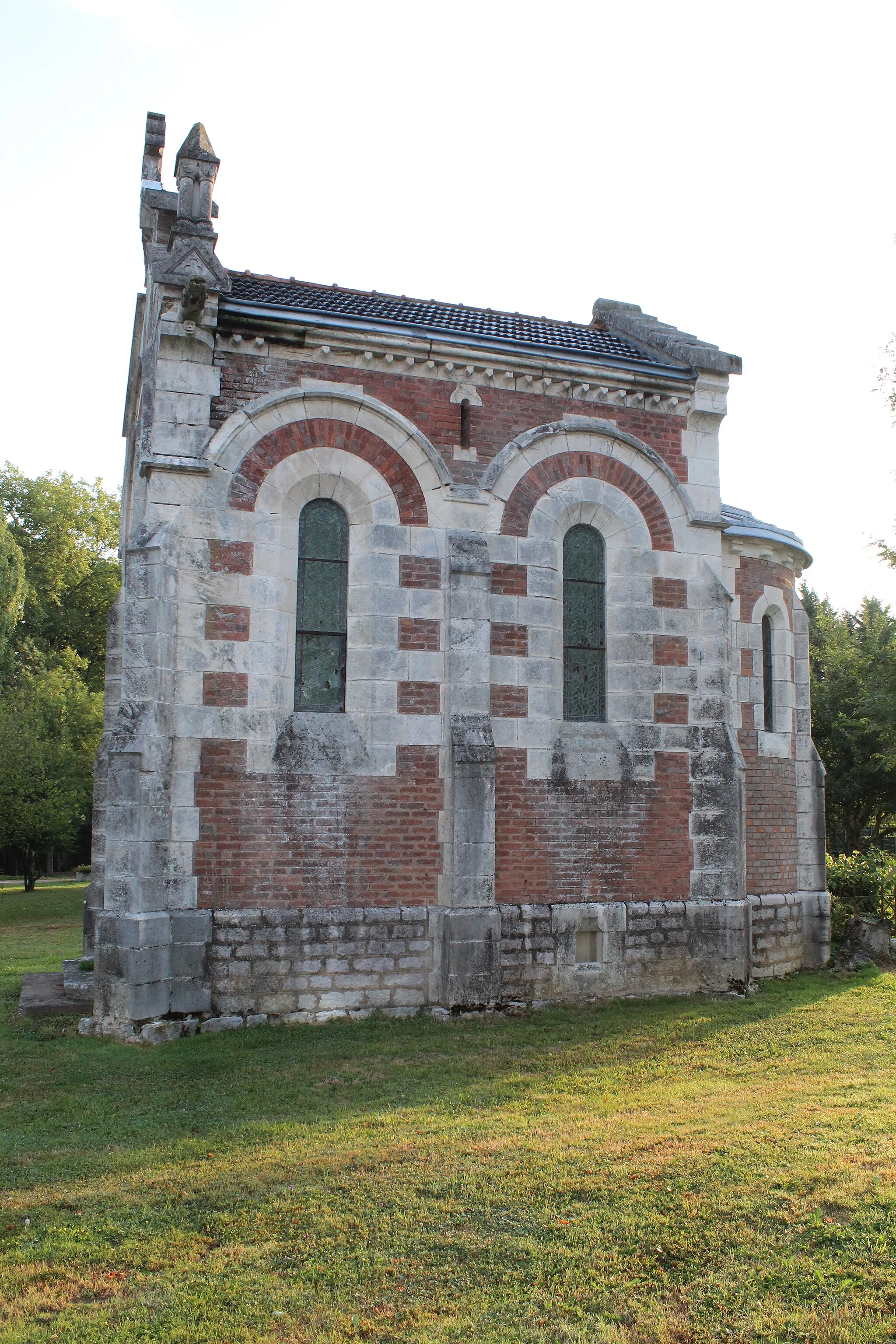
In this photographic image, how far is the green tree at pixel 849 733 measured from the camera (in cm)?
2519

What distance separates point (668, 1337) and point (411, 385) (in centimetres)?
1013

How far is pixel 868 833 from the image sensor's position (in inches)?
1216

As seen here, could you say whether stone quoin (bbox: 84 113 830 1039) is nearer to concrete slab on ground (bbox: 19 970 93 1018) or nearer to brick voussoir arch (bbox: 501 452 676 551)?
brick voussoir arch (bbox: 501 452 676 551)

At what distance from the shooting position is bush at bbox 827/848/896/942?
1675cm

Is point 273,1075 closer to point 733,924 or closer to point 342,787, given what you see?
point 342,787

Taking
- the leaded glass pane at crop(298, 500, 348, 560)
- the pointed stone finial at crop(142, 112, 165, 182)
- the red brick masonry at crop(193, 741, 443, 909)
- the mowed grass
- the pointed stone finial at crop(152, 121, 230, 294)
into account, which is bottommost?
the mowed grass

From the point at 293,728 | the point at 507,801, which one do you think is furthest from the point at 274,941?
the point at 507,801

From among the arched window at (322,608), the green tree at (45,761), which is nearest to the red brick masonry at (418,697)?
the arched window at (322,608)

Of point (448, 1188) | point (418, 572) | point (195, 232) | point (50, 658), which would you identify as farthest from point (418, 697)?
point (50, 658)

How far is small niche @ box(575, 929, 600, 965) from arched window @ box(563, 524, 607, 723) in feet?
8.60

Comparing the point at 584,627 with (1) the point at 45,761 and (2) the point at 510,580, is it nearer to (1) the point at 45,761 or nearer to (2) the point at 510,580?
(2) the point at 510,580

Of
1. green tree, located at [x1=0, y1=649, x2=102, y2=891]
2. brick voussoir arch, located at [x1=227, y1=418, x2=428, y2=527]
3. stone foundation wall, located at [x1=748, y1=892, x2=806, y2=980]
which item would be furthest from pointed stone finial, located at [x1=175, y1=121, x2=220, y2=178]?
green tree, located at [x1=0, y1=649, x2=102, y2=891]

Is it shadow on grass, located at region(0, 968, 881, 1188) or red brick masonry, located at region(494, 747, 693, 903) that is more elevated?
red brick masonry, located at region(494, 747, 693, 903)

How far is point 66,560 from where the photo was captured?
40.6 metres
